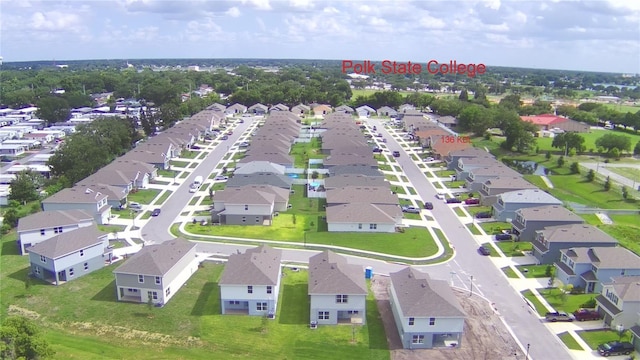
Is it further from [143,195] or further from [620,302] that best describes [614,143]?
[143,195]

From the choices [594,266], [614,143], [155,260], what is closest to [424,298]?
[594,266]

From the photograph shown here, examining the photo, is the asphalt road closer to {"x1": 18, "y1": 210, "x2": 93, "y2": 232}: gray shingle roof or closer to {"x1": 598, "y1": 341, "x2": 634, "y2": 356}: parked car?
{"x1": 18, "y1": 210, "x2": 93, "y2": 232}: gray shingle roof

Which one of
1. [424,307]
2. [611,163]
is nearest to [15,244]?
[424,307]

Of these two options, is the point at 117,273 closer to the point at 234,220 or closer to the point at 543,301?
the point at 234,220

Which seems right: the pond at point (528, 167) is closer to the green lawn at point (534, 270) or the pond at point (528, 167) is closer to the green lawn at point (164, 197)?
the green lawn at point (534, 270)

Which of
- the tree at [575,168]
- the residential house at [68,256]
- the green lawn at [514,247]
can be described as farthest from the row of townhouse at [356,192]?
the tree at [575,168]
